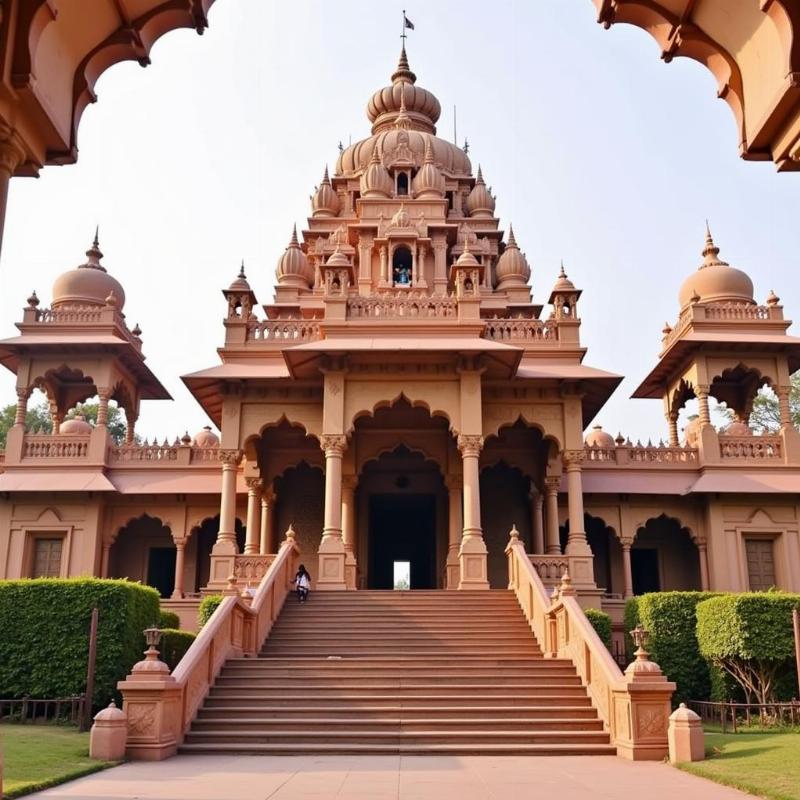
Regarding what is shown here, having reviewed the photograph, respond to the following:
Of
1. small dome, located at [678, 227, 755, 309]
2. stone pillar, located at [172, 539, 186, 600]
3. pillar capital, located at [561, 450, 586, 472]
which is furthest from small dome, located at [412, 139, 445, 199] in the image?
stone pillar, located at [172, 539, 186, 600]

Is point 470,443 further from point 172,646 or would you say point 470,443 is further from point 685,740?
point 685,740

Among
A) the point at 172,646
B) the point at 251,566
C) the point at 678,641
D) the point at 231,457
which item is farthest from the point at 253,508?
the point at 678,641

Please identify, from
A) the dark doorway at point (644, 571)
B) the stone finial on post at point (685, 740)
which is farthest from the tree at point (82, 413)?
the stone finial on post at point (685, 740)

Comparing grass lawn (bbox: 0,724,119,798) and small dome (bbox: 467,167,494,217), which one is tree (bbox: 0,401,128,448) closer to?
small dome (bbox: 467,167,494,217)

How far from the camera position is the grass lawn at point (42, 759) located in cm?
837

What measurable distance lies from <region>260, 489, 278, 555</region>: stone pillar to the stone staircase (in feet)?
24.2

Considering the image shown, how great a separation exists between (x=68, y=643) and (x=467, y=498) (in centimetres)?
911

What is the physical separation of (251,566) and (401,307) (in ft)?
24.0

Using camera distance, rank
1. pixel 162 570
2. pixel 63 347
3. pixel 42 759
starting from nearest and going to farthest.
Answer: pixel 42 759
pixel 63 347
pixel 162 570

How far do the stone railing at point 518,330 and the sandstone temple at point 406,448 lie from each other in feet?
0.26

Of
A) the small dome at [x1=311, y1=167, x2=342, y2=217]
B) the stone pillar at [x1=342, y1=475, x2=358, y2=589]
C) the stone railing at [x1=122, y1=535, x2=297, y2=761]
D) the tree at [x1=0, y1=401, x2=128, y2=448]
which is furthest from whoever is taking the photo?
the tree at [x1=0, y1=401, x2=128, y2=448]

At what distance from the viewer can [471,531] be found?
1994cm

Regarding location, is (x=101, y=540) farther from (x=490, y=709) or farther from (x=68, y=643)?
(x=490, y=709)

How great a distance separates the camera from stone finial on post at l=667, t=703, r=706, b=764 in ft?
34.3
